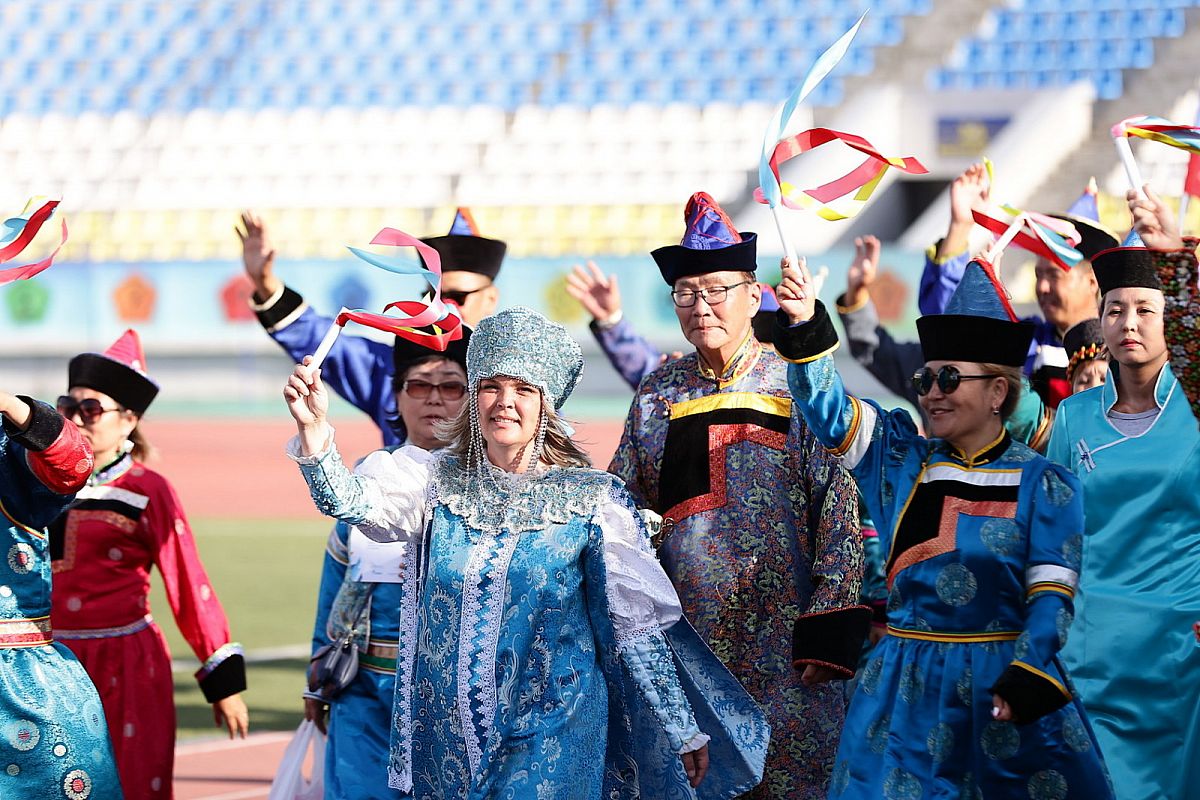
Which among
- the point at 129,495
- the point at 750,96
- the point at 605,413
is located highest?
the point at 750,96

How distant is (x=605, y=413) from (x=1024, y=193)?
25.2 ft

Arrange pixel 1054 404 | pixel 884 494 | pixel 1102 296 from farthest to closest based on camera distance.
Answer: pixel 1054 404
pixel 1102 296
pixel 884 494

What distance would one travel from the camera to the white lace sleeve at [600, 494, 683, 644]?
390 centimetres

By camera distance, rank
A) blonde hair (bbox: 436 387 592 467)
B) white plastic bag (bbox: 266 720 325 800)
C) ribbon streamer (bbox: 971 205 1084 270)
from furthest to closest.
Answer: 1. ribbon streamer (bbox: 971 205 1084 270)
2. white plastic bag (bbox: 266 720 325 800)
3. blonde hair (bbox: 436 387 592 467)

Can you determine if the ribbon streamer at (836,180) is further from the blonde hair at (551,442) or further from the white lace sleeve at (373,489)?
the white lace sleeve at (373,489)

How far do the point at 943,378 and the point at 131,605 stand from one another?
8.86 ft

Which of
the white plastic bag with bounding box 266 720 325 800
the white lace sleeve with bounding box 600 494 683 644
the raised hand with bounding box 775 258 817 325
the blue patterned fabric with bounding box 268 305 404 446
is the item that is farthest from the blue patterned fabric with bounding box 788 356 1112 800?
the blue patterned fabric with bounding box 268 305 404 446

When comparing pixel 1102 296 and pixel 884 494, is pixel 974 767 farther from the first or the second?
pixel 1102 296

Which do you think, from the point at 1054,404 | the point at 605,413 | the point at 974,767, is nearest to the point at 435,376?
the point at 974,767

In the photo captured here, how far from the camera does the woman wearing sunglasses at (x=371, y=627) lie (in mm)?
4691

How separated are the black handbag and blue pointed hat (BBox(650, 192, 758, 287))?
130cm

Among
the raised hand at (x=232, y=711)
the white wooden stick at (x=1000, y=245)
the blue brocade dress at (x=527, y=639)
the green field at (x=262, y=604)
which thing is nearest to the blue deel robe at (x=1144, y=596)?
the white wooden stick at (x=1000, y=245)

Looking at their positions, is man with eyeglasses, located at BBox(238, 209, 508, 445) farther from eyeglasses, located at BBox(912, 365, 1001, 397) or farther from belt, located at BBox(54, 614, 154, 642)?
eyeglasses, located at BBox(912, 365, 1001, 397)

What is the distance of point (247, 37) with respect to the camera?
3222 centimetres
